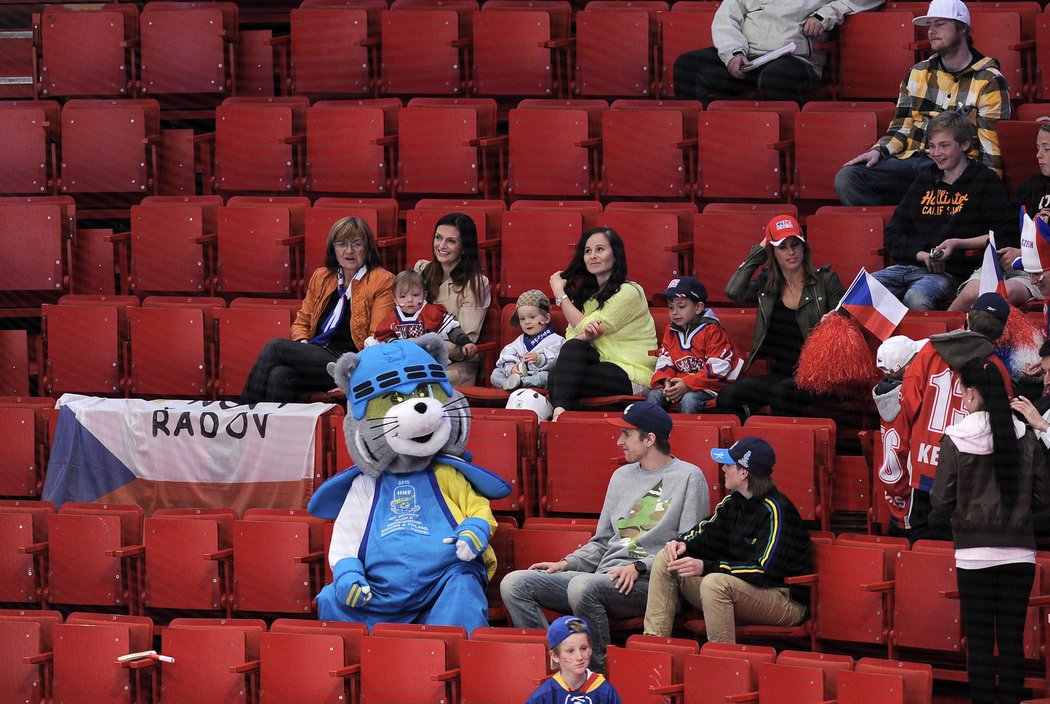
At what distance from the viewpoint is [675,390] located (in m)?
5.34

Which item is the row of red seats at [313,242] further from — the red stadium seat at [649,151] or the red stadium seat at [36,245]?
the red stadium seat at [649,151]

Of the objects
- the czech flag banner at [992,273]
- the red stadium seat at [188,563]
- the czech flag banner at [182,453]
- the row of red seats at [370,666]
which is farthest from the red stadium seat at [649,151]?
the row of red seats at [370,666]

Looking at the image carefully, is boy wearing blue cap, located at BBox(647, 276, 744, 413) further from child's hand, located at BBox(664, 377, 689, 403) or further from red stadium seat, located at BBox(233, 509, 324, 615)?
red stadium seat, located at BBox(233, 509, 324, 615)

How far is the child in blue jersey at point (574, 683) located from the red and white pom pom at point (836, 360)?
1.46 metres

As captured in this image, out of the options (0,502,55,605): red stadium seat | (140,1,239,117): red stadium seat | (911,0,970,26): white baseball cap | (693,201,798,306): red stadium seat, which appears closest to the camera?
(0,502,55,605): red stadium seat

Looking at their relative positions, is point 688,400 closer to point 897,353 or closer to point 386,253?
point 897,353

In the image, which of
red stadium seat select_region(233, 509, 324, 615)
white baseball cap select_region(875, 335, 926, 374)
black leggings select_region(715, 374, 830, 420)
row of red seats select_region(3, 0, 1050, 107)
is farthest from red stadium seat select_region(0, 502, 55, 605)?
white baseball cap select_region(875, 335, 926, 374)

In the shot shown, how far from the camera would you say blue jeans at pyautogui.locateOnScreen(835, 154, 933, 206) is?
19.9 feet

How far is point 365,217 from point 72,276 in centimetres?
128

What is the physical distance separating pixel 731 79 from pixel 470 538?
9.40 ft

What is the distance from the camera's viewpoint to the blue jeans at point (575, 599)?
463cm

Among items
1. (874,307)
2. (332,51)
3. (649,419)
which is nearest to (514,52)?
(332,51)

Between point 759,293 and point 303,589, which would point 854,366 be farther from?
point 303,589

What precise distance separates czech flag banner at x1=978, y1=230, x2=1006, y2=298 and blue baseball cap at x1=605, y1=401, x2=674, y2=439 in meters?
1.15
